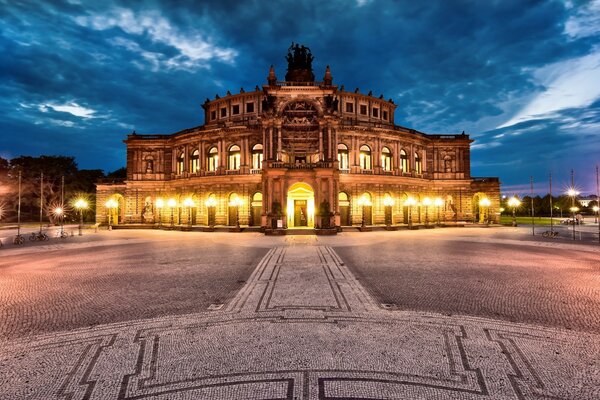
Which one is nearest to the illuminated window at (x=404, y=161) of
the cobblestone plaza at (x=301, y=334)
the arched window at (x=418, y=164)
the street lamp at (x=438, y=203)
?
the arched window at (x=418, y=164)

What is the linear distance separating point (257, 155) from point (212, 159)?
755cm

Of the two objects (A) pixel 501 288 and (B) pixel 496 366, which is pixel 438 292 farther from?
(B) pixel 496 366

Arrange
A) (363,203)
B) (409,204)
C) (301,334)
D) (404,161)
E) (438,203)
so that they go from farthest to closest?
(438,203), (404,161), (409,204), (363,203), (301,334)

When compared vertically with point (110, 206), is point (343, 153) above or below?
above

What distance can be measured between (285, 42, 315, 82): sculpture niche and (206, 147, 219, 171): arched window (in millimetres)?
16893

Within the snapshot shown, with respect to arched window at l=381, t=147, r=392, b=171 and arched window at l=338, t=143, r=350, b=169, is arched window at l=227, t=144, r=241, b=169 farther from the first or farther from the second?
arched window at l=381, t=147, r=392, b=171

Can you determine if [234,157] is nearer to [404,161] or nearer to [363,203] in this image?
[363,203]

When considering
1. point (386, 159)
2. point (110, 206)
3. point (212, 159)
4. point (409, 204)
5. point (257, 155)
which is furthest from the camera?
point (110, 206)

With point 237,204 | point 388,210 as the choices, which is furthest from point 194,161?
point 388,210

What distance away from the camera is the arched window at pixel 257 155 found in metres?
37.9

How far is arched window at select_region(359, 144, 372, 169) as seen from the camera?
38.7m

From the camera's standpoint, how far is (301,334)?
6.34 metres

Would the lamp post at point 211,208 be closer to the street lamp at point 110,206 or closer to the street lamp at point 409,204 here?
the street lamp at point 110,206

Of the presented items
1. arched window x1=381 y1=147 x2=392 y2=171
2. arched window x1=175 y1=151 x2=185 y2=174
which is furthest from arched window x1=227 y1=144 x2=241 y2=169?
arched window x1=381 y1=147 x2=392 y2=171
